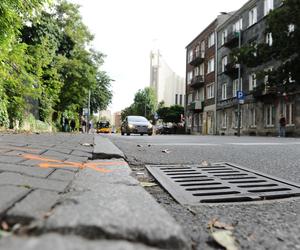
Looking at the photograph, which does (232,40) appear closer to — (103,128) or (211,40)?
(211,40)

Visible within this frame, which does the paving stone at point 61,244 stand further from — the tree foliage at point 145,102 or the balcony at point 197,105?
the tree foliage at point 145,102

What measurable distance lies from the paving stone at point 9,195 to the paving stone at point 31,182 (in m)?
0.16

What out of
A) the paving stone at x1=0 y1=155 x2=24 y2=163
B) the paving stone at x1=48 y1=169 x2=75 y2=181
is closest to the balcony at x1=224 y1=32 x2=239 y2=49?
the paving stone at x1=0 y1=155 x2=24 y2=163

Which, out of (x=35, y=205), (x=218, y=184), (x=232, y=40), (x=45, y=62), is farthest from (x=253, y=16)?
(x=35, y=205)

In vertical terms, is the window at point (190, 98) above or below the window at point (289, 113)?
above

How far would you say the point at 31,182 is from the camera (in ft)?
9.42

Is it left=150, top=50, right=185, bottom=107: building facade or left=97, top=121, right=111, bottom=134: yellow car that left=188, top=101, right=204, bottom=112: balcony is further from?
left=150, top=50, right=185, bottom=107: building facade

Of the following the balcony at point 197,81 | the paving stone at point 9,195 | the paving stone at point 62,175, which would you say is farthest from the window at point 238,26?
the paving stone at point 9,195

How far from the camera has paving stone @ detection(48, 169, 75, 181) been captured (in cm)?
324

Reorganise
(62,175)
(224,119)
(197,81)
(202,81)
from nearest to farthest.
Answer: (62,175), (224,119), (202,81), (197,81)

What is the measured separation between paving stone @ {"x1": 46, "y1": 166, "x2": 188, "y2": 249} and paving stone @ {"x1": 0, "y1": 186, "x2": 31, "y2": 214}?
246 millimetres

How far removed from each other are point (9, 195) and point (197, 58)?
166ft

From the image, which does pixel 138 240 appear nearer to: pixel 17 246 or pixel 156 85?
pixel 17 246

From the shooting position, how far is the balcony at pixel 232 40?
3977cm
